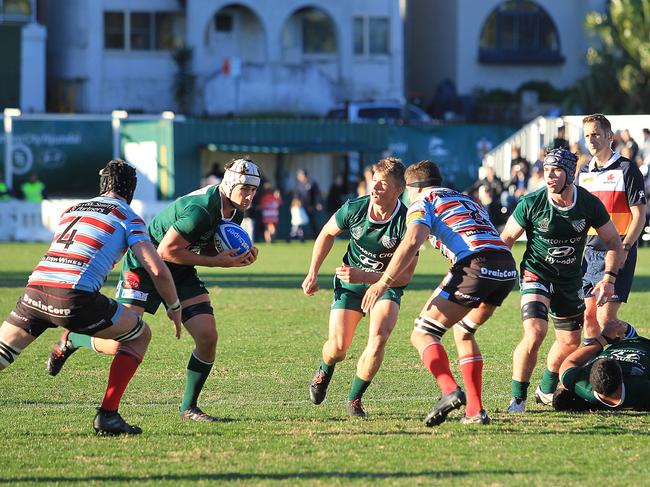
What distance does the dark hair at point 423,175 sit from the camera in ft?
28.2

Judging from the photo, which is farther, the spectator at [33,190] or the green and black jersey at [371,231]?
the spectator at [33,190]

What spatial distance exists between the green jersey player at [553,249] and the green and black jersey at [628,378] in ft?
1.03

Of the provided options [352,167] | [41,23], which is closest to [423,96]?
[41,23]

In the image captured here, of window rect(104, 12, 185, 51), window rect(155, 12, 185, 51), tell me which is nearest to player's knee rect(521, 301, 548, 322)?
window rect(104, 12, 185, 51)

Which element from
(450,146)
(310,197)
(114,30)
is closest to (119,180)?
(310,197)

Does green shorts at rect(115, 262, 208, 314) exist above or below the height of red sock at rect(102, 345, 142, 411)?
above

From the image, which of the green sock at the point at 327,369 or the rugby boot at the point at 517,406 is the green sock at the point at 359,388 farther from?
the rugby boot at the point at 517,406

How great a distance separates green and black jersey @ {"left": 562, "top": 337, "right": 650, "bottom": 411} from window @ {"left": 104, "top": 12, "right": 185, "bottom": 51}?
44.8 m

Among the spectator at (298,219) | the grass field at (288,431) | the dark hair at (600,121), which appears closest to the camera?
the grass field at (288,431)

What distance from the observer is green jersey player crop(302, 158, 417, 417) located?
8750 millimetres

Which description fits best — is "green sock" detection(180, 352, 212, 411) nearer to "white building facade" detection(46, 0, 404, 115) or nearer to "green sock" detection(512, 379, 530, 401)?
"green sock" detection(512, 379, 530, 401)

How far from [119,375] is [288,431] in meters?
1.13

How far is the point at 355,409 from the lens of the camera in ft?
29.1

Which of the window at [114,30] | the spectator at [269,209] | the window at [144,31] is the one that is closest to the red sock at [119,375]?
the spectator at [269,209]
